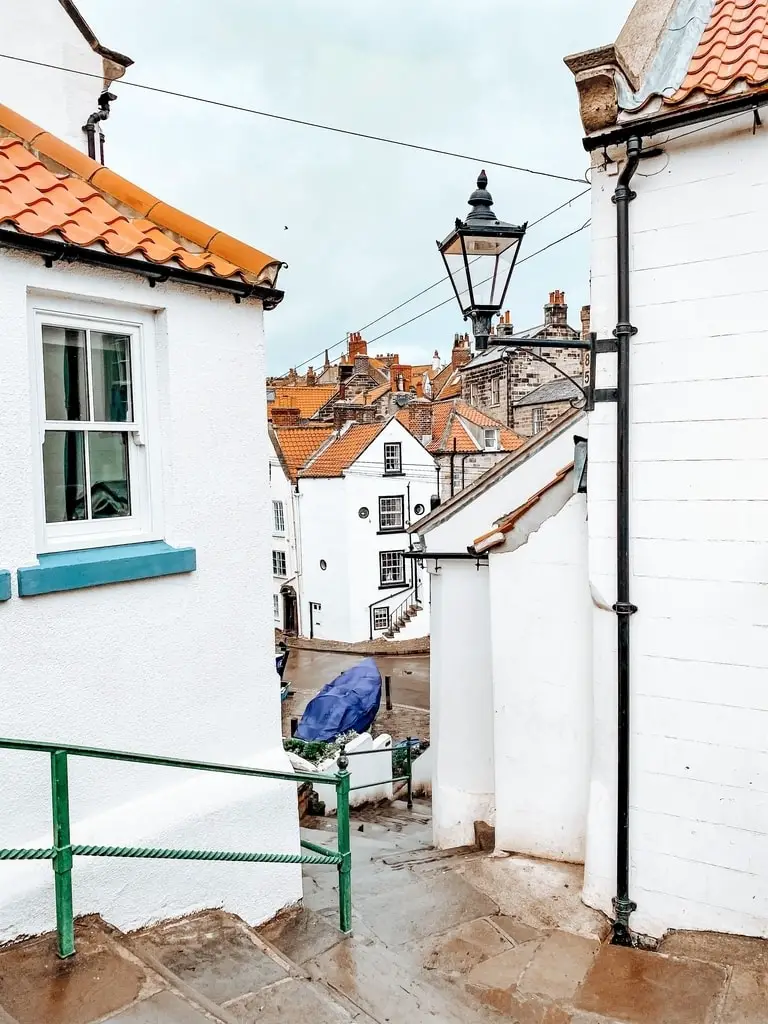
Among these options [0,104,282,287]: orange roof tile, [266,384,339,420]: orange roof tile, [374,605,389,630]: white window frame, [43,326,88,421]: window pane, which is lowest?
[374,605,389,630]: white window frame

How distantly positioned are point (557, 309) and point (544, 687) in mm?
30109

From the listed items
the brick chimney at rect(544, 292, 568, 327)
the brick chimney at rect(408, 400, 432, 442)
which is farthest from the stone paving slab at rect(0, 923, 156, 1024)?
the brick chimney at rect(544, 292, 568, 327)

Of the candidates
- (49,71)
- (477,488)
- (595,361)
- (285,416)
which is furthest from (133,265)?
(285,416)

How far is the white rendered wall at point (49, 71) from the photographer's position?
19.2ft

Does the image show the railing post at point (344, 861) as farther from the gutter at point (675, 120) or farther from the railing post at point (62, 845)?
the gutter at point (675, 120)

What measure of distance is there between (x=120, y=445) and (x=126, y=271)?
96 centimetres

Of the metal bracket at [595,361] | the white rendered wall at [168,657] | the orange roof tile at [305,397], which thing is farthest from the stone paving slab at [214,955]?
the orange roof tile at [305,397]

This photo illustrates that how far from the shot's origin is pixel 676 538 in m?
5.40

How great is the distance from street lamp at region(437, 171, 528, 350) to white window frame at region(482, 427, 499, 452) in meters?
24.4

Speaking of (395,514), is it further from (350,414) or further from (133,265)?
(133,265)

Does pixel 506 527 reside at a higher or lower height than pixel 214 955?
higher

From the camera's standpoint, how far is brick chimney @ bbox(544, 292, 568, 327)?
34.4m

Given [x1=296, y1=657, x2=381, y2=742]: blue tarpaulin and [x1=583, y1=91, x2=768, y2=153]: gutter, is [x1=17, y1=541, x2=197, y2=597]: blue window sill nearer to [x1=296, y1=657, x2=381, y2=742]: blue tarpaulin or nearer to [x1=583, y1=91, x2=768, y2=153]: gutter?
[x1=583, y1=91, x2=768, y2=153]: gutter

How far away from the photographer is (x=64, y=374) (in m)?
4.25
